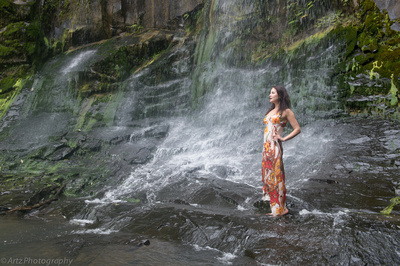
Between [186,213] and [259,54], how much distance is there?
26.0ft

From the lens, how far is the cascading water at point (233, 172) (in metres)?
3.36

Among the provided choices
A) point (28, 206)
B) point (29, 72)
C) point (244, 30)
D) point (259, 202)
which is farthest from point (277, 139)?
point (29, 72)

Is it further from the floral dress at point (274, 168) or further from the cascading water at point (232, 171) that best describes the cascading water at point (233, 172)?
the floral dress at point (274, 168)

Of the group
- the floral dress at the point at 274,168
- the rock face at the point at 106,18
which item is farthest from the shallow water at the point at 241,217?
the rock face at the point at 106,18

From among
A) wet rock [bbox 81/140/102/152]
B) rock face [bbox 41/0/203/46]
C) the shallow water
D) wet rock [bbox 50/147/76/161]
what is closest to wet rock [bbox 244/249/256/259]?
the shallow water

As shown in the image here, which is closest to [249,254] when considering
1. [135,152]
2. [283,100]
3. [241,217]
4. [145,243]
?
[241,217]

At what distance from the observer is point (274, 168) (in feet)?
14.0

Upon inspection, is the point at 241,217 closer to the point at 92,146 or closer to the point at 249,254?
the point at 249,254

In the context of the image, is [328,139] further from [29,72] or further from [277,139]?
[29,72]

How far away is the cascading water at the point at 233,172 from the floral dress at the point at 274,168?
25cm

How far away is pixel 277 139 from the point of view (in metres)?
4.26

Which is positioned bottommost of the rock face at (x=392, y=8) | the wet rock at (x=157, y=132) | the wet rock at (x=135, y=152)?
the wet rock at (x=135, y=152)

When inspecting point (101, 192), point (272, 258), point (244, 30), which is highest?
point (244, 30)

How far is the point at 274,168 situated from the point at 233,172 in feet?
9.55
